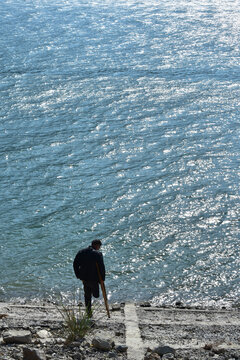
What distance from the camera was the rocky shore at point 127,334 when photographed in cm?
874

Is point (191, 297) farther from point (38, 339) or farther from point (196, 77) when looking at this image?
point (196, 77)

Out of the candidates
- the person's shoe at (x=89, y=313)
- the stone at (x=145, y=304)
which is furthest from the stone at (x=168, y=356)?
the stone at (x=145, y=304)

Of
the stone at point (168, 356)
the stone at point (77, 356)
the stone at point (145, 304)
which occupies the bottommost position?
the stone at point (168, 356)

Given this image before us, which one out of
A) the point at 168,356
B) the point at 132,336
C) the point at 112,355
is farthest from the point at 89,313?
the point at 168,356

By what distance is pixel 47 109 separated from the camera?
2627cm

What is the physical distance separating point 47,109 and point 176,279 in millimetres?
13934

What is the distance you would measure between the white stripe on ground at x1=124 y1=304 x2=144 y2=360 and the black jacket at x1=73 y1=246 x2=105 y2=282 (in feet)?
3.63

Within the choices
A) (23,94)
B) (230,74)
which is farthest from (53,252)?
(230,74)

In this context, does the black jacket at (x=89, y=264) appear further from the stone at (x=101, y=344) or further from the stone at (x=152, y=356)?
the stone at (x=152, y=356)

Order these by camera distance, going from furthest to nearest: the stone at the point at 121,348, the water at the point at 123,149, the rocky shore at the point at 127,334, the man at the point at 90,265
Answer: the water at the point at 123,149 → the man at the point at 90,265 → the stone at the point at 121,348 → the rocky shore at the point at 127,334

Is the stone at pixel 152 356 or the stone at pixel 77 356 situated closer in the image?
the stone at pixel 77 356

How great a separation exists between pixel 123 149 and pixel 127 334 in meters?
13.2

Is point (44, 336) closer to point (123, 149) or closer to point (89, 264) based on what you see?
point (89, 264)

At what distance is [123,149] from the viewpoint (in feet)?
74.1
